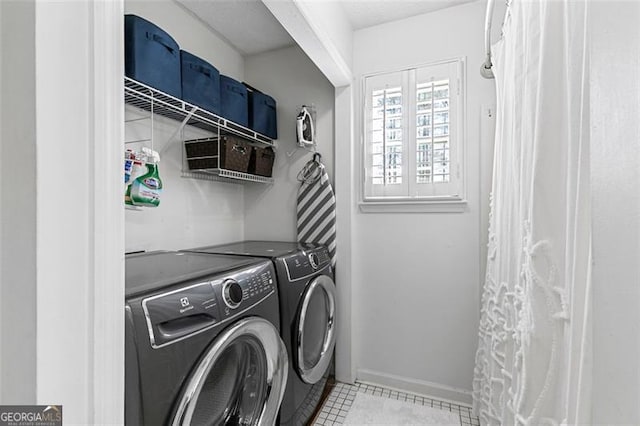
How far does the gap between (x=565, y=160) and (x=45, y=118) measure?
966mm

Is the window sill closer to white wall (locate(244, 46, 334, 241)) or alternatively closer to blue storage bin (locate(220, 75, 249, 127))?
white wall (locate(244, 46, 334, 241))

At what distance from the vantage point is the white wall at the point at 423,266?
1.77 m

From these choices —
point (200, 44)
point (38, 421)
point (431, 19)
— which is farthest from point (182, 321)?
point (431, 19)

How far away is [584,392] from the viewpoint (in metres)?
0.45

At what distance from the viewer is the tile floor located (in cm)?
164

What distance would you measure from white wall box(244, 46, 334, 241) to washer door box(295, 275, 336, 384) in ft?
1.93

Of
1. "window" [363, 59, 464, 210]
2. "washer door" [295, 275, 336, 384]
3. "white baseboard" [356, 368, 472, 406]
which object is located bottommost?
"white baseboard" [356, 368, 472, 406]

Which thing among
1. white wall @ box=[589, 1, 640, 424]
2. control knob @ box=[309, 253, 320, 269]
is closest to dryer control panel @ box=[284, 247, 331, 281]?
control knob @ box=[309, 253, 320, 269]

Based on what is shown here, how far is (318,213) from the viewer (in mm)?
2061

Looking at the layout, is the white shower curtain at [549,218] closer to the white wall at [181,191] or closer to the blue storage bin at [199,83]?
the blue storage bin at [199,83]

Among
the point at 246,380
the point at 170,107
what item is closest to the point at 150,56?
the point at 170,107

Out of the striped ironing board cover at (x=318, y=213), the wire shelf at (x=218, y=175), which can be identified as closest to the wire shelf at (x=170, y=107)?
the wire shelf at (x=218, y=175)

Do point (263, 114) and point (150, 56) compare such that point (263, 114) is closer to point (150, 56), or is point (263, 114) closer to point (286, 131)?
point (286, 131)

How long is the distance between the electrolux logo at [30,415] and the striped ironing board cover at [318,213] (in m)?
1.66
